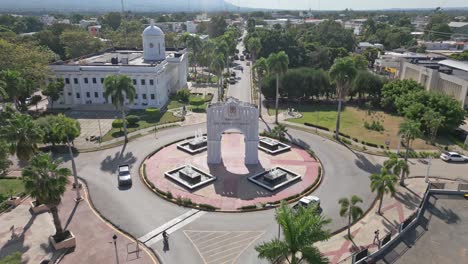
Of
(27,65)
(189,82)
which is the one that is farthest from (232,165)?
(189,82)

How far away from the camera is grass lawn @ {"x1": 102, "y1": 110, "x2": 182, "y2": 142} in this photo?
61.5 m

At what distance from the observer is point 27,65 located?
69.6 meters

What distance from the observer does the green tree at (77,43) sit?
A: 108 m

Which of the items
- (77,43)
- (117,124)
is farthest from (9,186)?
(77,43)

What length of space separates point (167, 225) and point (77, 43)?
94674mm

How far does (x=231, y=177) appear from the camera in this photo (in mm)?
45219

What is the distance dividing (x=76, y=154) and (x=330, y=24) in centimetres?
14007

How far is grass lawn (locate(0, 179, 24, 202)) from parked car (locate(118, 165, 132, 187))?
1166 cm

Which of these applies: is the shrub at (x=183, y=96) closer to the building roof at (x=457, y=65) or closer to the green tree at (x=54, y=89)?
the green tree at (x=54, y=89)

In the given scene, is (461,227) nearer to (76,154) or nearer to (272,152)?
(272,152)

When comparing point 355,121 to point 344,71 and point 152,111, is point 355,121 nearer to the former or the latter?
point 344,71

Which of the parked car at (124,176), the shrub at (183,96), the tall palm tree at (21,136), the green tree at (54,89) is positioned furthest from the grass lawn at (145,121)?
the tall palm tree at (21,136)

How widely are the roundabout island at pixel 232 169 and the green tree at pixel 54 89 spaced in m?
34.2

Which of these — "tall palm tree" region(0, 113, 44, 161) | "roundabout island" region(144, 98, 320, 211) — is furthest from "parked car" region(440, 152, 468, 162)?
"tall palm tree" region(0, 113, 44, 161)
